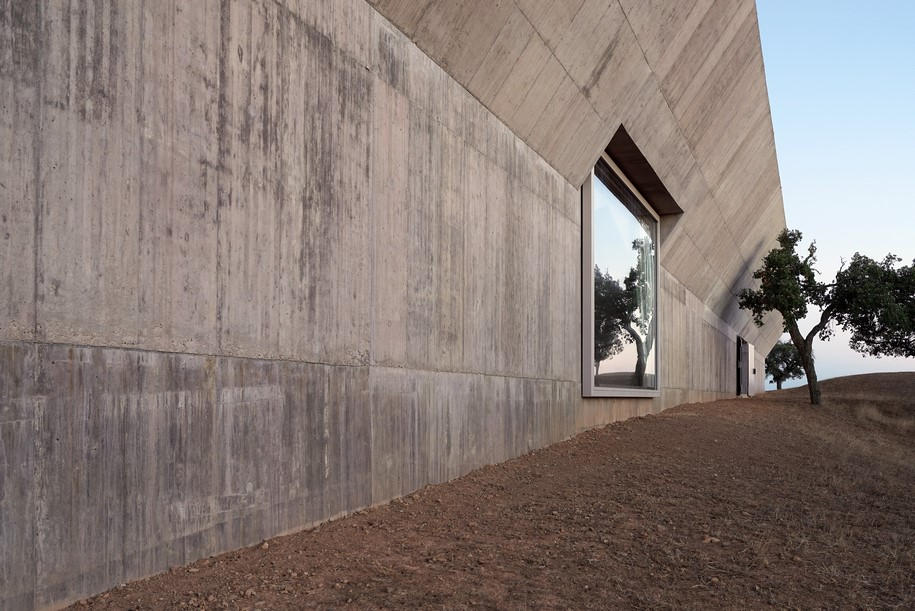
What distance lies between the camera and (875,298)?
2636 centimetres

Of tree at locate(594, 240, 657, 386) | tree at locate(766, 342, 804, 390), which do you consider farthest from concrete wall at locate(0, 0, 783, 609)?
tree at locate(766, 342, 804, 390)

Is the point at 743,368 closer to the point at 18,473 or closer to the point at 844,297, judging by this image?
the point at 844,297

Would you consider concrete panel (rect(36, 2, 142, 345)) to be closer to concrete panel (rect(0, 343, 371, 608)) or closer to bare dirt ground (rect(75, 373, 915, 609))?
concrete panel (rect(0, 343, 371, 608))

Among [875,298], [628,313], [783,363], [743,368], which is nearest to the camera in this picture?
[628,313]

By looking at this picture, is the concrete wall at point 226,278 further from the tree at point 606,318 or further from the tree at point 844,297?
the tree at point 844,297

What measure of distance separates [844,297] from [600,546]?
23.7 m

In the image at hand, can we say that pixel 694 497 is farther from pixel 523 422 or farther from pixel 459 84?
pixel 459 84

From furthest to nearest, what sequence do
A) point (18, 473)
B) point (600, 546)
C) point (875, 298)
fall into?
point (875, 298)
point (600, 546)
point (18, 473)

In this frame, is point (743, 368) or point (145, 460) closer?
point (145, 460)

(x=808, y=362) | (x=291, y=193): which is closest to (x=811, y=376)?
(x=808, y=362)

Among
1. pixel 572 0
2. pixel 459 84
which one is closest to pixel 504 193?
pixel 459 84

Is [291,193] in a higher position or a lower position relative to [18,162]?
higher

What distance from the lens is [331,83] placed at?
6520 millimetres

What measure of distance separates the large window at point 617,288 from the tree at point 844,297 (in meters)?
10.1
